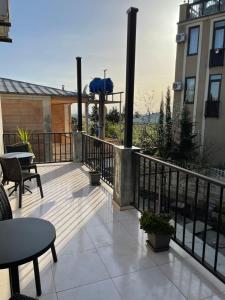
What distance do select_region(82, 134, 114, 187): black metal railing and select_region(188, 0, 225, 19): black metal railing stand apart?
28.7 ft

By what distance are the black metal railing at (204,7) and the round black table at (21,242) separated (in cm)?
1194

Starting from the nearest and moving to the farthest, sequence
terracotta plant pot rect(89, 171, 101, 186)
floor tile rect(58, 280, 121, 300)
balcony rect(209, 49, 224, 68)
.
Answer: floor tile rect(58, 280, 121, 300) < terracotta plant pot rect(89, 171, 101, 186) < balcony rect(209, 49, 224, 68)

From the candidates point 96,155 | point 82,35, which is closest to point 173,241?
point 96,155

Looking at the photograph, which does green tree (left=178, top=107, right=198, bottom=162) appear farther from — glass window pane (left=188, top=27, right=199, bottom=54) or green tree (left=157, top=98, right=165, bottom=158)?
glass window pane (left=188, top=27, right=199, bottom=54)

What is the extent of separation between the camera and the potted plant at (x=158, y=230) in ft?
7.99

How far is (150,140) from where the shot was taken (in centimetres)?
1142

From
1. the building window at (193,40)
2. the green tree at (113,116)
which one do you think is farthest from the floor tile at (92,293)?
the green tree at (113,116)

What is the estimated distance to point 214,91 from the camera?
36.0ft

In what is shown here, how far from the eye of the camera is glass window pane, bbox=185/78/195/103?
38.9 feet

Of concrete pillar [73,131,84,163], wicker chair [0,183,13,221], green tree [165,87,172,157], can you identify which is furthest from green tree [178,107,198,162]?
wicker chair [0,183,13,221]

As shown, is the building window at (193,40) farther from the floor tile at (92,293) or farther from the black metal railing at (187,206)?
the floor tile at (92,293)

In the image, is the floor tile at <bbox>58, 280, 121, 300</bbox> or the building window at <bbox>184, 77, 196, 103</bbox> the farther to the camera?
the building window at <bbox>184, 77, 196, 103</bbox>

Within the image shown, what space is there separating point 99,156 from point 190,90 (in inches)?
329

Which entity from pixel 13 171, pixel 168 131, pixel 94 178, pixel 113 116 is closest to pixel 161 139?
pixel 168 131
